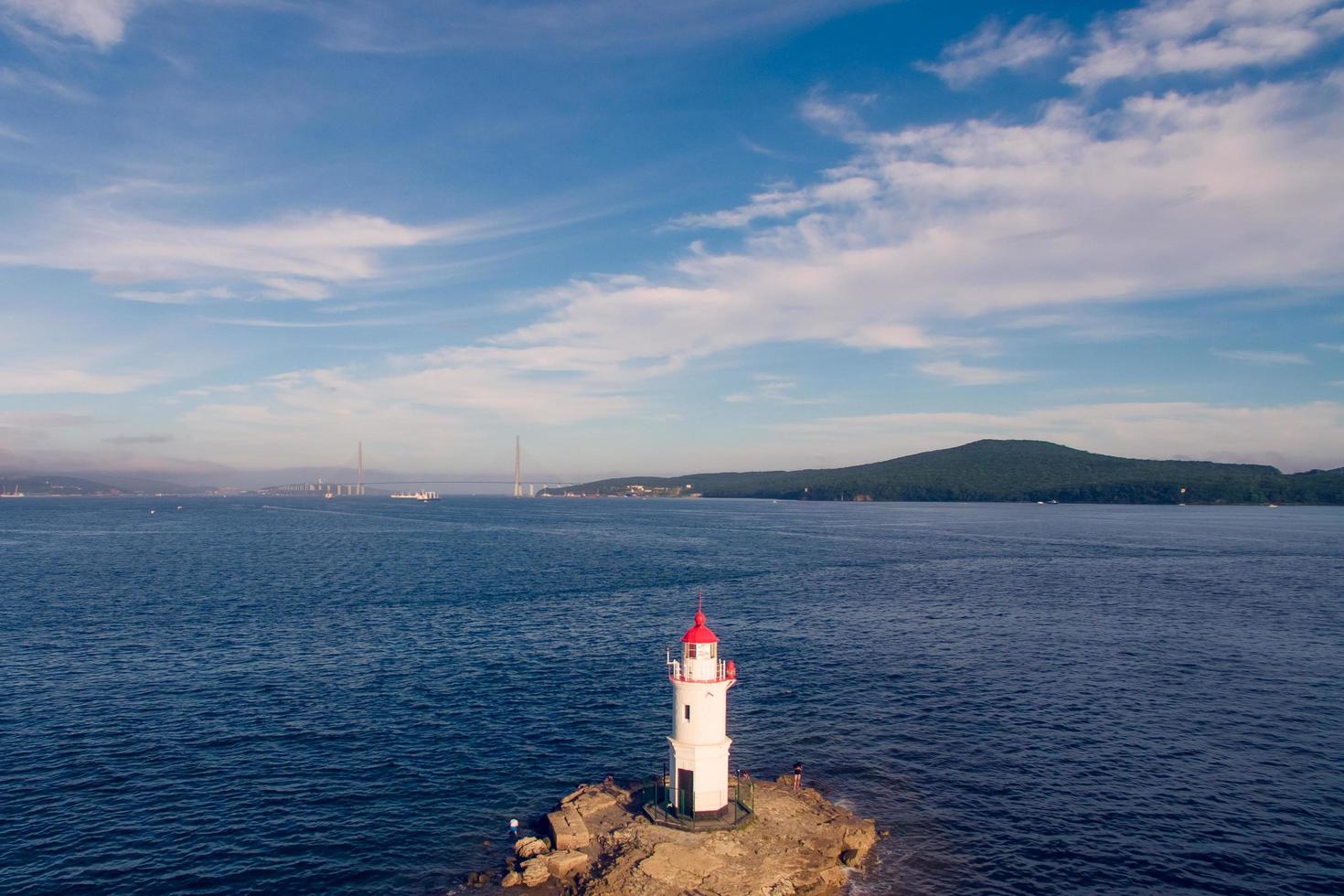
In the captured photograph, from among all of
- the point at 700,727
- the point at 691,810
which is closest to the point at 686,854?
the point at 691,810

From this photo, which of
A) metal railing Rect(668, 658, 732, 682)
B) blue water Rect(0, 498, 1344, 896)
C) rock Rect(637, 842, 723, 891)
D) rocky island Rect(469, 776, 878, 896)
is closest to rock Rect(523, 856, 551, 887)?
rocky island Rect(469, 776, 878, 896)

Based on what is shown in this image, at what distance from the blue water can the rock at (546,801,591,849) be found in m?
3.30

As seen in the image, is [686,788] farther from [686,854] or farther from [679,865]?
[679,865]

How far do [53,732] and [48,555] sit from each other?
4417 inches

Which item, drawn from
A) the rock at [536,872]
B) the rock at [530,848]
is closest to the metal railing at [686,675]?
the rock at [530,848]

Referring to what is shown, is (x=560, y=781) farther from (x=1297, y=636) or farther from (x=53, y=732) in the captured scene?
(x=1297, y=636)

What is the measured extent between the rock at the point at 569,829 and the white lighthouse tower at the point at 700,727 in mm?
4156

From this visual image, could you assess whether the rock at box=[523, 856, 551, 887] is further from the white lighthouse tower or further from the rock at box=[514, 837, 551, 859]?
the white lighthouse tower

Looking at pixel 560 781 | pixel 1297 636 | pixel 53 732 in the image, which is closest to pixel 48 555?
pixel 53 732

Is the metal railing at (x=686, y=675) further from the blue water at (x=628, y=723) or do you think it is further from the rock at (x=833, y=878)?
the blue water at (x=628, y=723)

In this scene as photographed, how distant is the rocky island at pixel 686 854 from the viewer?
29.4m

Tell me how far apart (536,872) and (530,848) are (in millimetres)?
1861

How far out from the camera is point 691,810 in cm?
3306

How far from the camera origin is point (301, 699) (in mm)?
52625
